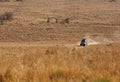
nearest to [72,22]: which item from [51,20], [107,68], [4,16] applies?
[51,20]

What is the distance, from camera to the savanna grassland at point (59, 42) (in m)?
Answer: 7.98

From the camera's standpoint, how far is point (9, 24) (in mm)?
42625

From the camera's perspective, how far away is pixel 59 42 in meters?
33.0

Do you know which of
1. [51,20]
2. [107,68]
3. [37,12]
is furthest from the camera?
[37,12]

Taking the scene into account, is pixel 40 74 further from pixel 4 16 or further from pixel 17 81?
pixel 4 16

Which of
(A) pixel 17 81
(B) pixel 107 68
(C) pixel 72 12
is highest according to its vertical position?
(A) pixel 17 81

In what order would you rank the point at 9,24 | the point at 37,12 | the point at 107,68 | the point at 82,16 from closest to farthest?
the point at 107,68, the point at 9,24, the point at 82,16, the point at 37,12

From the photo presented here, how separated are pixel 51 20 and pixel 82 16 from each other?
5445 millimetres

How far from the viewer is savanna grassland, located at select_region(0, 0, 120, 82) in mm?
7984

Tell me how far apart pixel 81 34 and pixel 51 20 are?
967cm

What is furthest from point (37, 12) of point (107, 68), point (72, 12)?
point (107, 68)

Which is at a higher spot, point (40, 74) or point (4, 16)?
point (40, 74)

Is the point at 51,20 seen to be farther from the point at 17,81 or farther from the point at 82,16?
the point at 17,81

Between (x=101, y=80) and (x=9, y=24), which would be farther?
(x=9, y=24)
